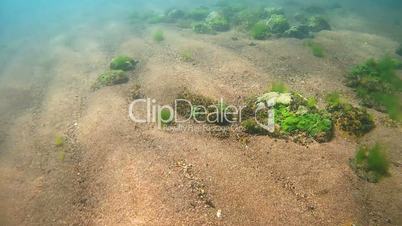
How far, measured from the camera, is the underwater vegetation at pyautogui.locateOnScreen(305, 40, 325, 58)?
1831 centimetres

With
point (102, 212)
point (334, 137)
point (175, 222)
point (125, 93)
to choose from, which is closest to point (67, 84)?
point (125, 93)

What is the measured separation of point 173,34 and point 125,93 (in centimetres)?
1089

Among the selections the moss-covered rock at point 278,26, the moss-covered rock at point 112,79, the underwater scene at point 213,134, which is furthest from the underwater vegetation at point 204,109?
the moss-covered rock at point 278,26

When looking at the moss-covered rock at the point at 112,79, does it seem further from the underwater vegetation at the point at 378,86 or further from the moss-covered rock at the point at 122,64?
the underwater vegetation at the point at 378,86

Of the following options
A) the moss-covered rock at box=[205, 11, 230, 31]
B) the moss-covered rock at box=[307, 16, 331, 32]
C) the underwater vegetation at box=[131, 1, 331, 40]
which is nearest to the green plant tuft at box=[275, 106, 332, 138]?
the underwater vegetation at box=[131, 1, 331, 40]

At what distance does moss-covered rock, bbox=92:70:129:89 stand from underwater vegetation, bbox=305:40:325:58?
11093 millimetres

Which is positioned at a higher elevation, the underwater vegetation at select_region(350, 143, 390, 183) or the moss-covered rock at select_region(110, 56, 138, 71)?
the underwater vegetation at select_region(350, 143, 390, 183)

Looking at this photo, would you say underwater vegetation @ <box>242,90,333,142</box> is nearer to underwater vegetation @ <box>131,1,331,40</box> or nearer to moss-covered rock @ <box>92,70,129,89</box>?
moss-covered rock @ <box>92,70,129,89</box>

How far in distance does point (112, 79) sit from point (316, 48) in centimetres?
1199

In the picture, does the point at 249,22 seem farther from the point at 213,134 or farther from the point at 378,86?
the point at 213,134

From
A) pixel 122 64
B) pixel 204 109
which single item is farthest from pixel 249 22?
pixel 204 109

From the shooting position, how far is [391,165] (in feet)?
31.7

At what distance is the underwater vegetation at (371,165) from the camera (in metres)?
9.17

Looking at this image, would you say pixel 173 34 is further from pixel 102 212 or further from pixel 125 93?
pixel 102 212
